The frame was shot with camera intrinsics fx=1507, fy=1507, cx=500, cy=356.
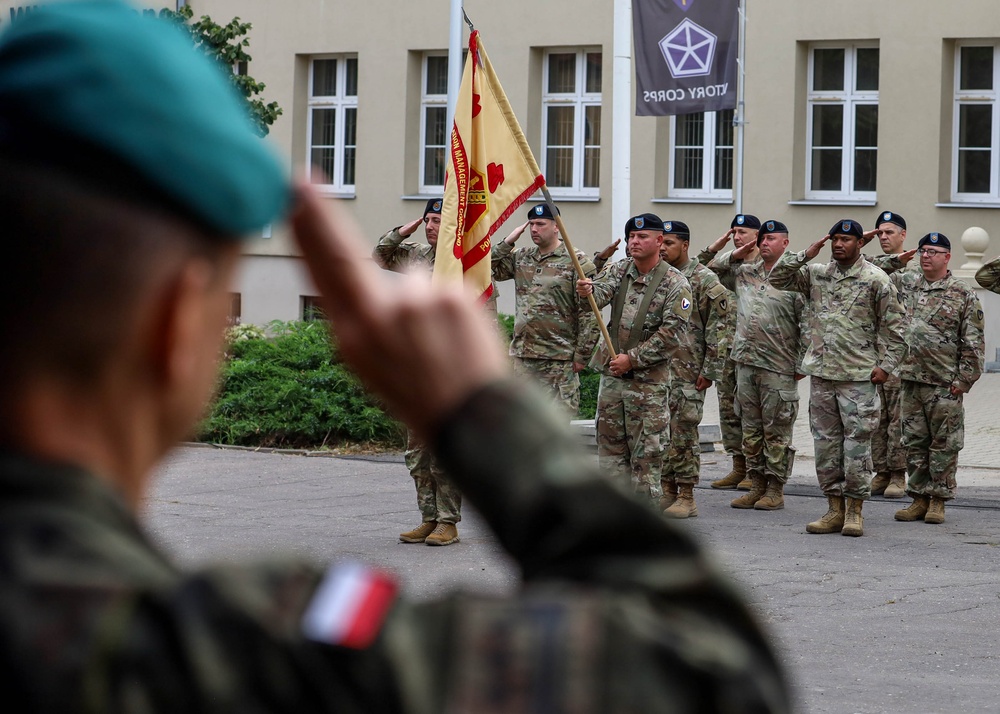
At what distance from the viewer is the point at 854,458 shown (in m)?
9.89

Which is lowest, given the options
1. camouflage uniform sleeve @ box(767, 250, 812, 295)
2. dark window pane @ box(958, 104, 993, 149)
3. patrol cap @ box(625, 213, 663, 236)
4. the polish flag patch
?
the polish flag patch

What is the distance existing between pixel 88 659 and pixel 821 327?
971 centimetres

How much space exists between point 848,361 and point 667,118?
515 inches

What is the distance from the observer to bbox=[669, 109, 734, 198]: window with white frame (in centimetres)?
2270

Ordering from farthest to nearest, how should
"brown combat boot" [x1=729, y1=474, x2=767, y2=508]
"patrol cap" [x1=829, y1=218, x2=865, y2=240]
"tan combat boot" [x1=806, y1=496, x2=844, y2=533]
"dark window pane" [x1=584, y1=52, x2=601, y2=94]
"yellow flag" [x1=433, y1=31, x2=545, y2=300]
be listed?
1. "dark window pane" [x1=584, y1=52, x2=601, y2=94]
2. "brown combat boot" [x1=729, y1=474, x2=767, y2=508]
3. "patrol cap" [x1=829, y1=218, x2=865, y2=240]
4. "tan combat boot" [x1=806, y1=496, x2=844, y2=533]
5. "yellow flag" [x1=433, y1=31, x2=545, y2=300]

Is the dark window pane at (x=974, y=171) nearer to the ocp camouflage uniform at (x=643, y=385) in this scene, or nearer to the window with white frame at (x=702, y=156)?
the window with white frame at (x=702, y=156)

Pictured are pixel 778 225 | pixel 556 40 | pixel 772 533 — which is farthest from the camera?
pixel 556 40

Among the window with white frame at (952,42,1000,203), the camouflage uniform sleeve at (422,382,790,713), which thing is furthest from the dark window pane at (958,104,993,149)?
the camouflage uniform sleeve at (422,382,790,713)

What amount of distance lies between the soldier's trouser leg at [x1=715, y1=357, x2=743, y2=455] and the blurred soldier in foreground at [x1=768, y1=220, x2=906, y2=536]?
1.81 metres

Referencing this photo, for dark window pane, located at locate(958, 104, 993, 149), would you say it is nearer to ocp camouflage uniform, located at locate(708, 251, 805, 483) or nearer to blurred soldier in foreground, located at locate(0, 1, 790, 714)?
ocp camouflage uniform, located at locate(708, 251, 805, 483)

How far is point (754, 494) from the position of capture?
1099 centimetres

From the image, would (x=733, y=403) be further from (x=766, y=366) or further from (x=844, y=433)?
(x=844, y=433)

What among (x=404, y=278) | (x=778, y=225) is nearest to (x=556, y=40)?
(x=778, y=225)

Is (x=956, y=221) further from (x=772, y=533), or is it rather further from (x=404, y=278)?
(x=404, y=278)
